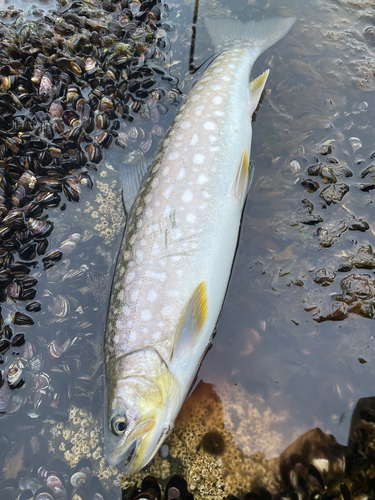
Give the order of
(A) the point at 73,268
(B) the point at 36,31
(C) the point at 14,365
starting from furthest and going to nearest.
A: (B) the point at 36,31 < (A) the point at 73,268 < (C) the point at 14,365

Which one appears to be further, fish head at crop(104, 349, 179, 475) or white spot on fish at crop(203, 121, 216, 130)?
white spot on fish at crop(203, 121, 216, 130)

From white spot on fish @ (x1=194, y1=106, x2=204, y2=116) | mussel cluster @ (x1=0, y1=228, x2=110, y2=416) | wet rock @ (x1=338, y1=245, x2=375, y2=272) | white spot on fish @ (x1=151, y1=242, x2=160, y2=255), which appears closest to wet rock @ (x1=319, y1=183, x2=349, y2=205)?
wet rock @ (x1=338, y1=245, x2=375, y2=272)

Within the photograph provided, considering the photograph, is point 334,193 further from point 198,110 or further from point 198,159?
point 198,110

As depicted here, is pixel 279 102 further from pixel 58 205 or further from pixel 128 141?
pixel 58 205

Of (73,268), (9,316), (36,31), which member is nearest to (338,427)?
(73,268)

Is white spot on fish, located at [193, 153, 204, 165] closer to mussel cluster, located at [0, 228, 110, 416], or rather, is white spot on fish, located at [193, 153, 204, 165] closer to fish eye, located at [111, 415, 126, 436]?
mussel cluster, located at [0, 228, 110, 416]

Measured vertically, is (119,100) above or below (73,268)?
above

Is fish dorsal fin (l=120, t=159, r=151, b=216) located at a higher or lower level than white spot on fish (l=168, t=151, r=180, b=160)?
lower

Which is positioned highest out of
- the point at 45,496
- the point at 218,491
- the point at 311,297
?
the point at 311,297
